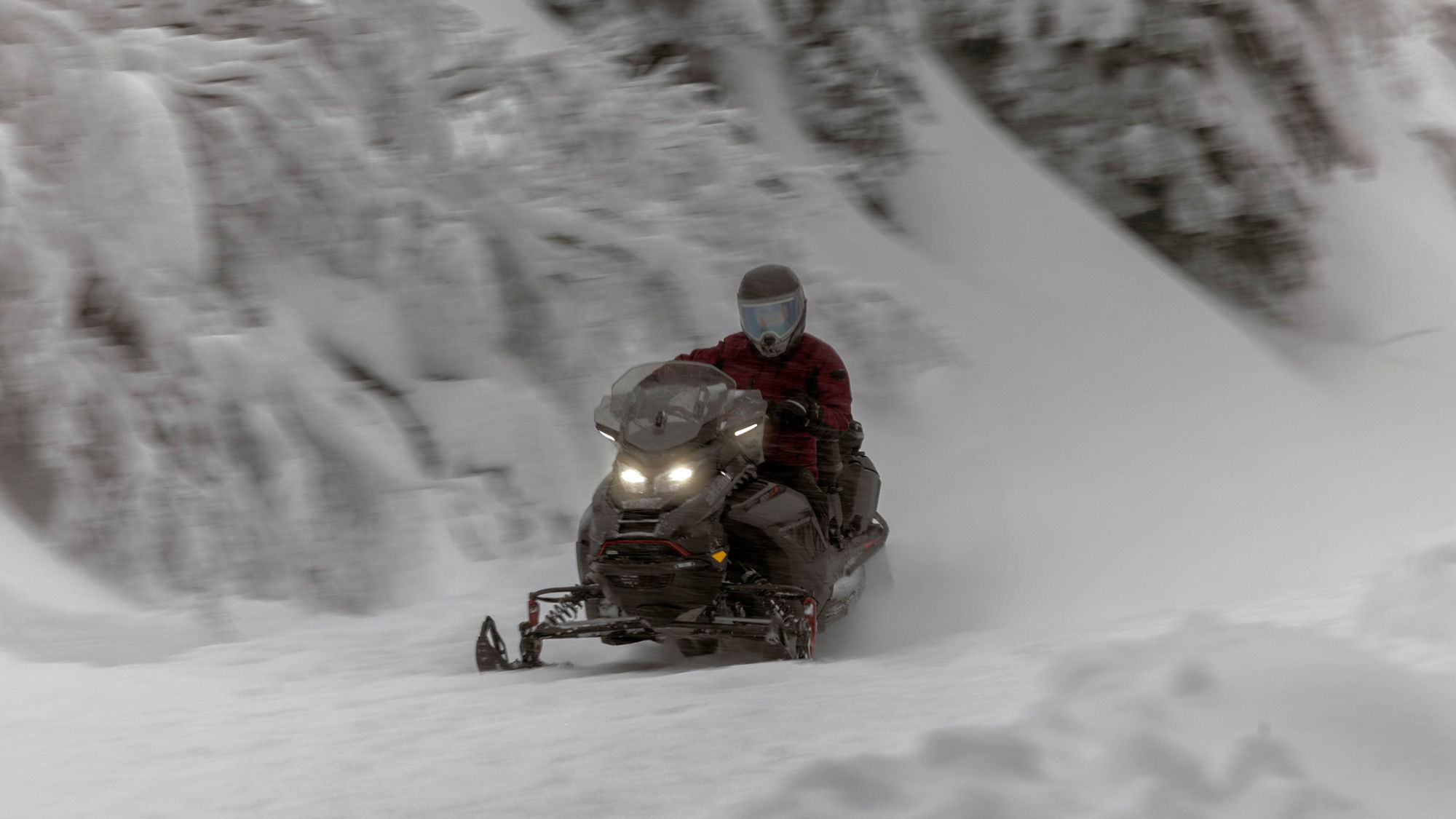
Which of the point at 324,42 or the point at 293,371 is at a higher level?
the point at 324,42

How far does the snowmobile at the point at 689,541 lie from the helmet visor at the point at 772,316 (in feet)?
1.26

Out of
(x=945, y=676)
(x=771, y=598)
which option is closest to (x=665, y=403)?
(x=771, y=598)

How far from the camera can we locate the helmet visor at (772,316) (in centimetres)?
566

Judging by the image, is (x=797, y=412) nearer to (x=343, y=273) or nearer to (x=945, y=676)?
(x=945, y=676)

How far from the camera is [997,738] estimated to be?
346 centimetres

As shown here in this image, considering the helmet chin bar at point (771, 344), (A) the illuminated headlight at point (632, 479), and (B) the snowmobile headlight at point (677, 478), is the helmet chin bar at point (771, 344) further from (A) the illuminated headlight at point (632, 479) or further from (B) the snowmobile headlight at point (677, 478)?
(A) the illuminated headlight at point (632, 479)

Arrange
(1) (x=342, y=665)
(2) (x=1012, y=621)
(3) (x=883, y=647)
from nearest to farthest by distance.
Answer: (1) (x=342, y=665)
(3) (x=883, y=647)
(2) (x=1012, y=621)

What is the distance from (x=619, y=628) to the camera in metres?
4.91

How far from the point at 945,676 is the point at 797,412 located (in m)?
1.38

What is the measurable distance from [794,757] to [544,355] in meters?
4.95

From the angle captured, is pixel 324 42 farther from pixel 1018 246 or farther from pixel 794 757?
pixel 1018 246

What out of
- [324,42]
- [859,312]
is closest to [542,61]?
[324,42]

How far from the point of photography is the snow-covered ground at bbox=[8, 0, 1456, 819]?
3322 millimetres

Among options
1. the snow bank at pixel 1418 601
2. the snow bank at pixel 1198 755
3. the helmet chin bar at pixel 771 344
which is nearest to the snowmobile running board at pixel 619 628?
the helmet chin bar at pixel 771 344
